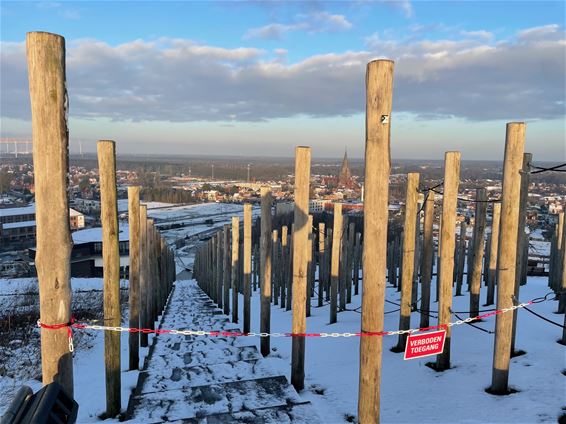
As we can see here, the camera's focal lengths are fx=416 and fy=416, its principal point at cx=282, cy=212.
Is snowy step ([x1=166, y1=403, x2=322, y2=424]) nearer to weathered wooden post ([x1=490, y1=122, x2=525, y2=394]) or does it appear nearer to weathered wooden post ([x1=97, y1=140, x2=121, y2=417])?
weathered wooden post ([x1=97, y1=140, x2=121, y2=417])

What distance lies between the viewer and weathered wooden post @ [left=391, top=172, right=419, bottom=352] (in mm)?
→ 6129

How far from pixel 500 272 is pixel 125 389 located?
15.3ft

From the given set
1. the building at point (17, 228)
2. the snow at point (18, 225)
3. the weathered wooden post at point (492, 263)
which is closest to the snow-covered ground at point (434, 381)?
the weathered wooden post at point (492, 263)

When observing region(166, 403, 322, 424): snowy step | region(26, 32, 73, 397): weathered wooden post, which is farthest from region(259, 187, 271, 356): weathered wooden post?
region(26, 32, 73, 397): weathered wooden post

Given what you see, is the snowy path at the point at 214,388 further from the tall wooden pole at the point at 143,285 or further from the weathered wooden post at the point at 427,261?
the weathered wooden post at the point at 427,261

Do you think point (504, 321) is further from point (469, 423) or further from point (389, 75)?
point (389, 75)

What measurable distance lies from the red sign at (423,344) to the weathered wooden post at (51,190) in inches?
111

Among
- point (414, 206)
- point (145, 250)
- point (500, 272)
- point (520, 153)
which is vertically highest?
point (520, 153)

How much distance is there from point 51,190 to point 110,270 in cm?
→ 176

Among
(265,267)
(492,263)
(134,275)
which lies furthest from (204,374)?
(492,263)

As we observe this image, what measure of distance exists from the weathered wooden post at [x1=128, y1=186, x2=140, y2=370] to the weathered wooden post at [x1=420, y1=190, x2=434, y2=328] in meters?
4.54

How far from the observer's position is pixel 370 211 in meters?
3.41

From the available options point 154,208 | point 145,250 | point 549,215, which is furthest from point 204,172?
point 145,250

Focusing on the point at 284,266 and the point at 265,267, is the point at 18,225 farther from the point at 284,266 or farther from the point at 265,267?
the point at 265,267
